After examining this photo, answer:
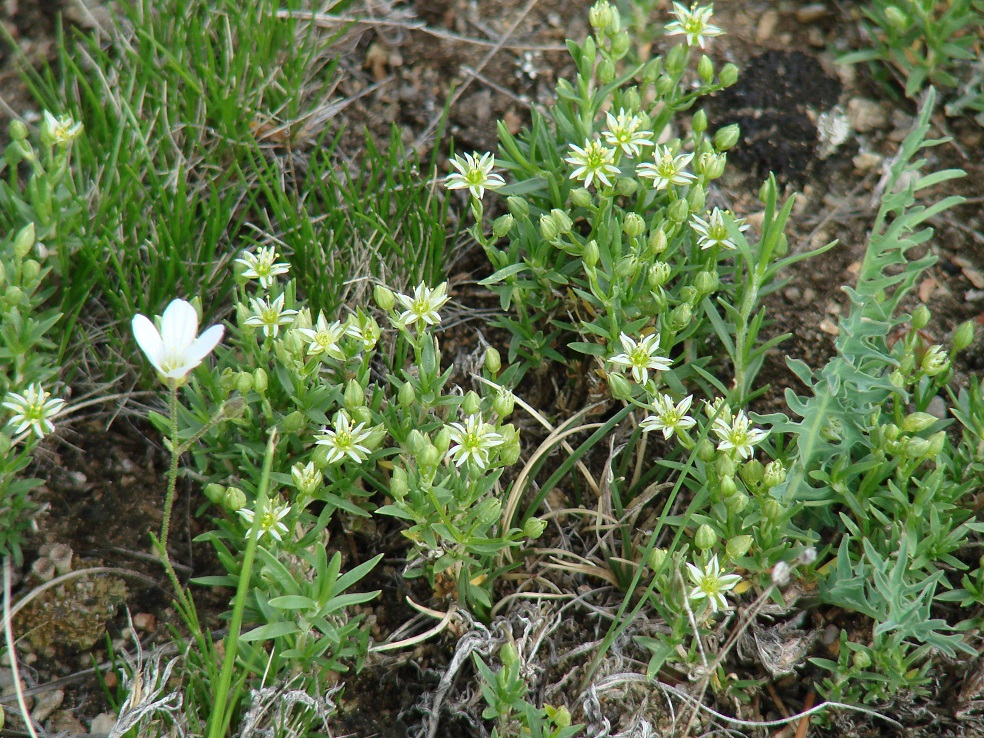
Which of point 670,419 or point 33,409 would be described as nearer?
point 33,409

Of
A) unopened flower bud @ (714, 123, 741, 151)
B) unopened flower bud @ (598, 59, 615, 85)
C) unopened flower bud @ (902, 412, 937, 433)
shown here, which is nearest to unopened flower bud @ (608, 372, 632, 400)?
unopened flower bud @ (902, 412, 937, 433)

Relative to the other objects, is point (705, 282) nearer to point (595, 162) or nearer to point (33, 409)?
point (595, 162)

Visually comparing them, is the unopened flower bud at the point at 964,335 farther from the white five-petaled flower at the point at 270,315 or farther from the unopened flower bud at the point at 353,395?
the white five-petaled flower at the point at 270,315

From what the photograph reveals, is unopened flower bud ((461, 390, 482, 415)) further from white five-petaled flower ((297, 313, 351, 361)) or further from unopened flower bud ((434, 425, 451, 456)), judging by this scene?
white five-petaled flower ((297, 313, 351, 361))

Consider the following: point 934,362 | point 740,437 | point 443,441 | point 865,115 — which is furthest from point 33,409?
point 865,115

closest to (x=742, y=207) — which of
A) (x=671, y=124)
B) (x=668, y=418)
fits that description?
(x=671, y=124)

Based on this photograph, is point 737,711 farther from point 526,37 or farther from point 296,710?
point 526,37

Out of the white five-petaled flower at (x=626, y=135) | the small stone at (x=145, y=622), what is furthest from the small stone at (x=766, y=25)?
the small stone at (x=145, y=622)
